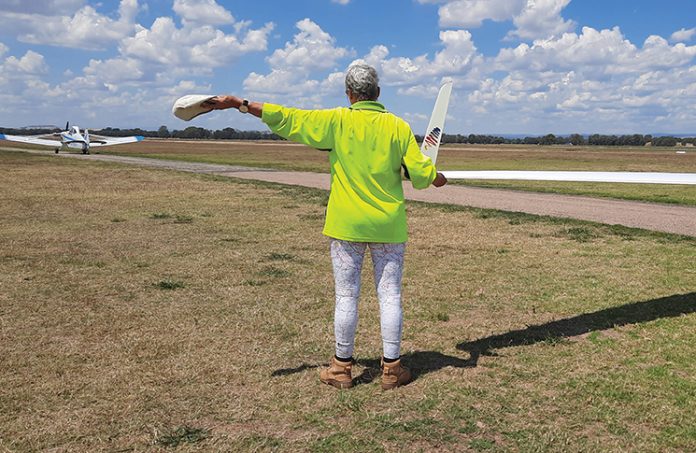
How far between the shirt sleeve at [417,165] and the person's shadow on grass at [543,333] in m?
1.69

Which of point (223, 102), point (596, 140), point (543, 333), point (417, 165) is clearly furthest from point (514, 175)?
point (596, 140)

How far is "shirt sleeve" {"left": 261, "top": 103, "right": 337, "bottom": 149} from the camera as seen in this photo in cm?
428

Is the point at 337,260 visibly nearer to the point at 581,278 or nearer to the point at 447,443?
the point at 447,443

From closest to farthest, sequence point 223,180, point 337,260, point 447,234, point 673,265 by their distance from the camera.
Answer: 1. point 337,260
2. point 673,265
3. point 447,234
4. point 223,180

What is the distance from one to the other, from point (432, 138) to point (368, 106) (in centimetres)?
173

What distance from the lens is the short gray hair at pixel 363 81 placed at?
14.2ft

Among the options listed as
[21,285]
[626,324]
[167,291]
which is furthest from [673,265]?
[21,285]

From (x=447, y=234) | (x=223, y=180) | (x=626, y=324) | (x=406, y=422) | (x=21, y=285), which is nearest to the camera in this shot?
(x=406, y=422)

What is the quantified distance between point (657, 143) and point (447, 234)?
191 metres

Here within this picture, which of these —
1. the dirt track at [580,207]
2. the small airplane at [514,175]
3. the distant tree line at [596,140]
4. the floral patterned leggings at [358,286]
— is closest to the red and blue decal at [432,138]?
the small airplane at [514,175]

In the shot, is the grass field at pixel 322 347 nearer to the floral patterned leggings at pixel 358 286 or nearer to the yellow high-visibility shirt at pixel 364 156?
the floral patterned leggings at pixel 358 286

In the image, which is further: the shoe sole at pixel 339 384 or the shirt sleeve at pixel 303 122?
the shoe sole at pixel 339 384

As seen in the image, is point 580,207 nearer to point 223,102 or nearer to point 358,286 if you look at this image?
point 358,286

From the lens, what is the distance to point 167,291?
7445 mm
